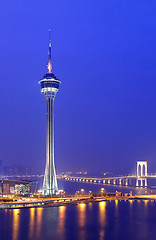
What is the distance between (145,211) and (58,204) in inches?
786

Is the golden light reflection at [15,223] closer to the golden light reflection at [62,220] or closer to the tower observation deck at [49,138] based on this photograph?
the golden light reflection at [62,220]

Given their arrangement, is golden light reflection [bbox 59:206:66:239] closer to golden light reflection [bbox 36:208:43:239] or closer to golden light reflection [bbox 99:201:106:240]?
golden light reflection [bbox 36:208:43:239]

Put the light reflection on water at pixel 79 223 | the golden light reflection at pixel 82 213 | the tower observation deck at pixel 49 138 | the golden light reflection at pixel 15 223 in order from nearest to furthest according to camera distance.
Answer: the golden light reflection at pixel 15 223, the light reflection on water at pixel 79 223, the golden light reflection at pixel 82 213, the tower observation deck at pixel 49 138

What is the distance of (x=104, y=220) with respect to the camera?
59.6 meters

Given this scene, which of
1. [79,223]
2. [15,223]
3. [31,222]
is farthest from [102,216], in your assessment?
[15,223]

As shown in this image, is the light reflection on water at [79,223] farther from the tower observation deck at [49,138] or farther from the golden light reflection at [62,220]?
the tower observation deck at [49,138]

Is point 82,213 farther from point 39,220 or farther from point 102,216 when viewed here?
point 39,220

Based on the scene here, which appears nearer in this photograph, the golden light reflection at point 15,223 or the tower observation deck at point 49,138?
the golden light reflection at point 15,223

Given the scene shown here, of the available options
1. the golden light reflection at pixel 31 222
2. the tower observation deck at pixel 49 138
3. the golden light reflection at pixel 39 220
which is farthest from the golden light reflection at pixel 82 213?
the tower observation deck at pixel 49 138

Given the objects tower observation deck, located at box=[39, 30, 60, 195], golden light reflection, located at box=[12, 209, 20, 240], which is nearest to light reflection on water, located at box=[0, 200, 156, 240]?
golden light reflection, located at box=[12, 209, 20, 240]

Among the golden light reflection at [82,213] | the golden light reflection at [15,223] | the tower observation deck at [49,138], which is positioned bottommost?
the golden light reflection at [82,213]

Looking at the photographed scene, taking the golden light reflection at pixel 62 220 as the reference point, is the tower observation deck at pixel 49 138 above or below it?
above

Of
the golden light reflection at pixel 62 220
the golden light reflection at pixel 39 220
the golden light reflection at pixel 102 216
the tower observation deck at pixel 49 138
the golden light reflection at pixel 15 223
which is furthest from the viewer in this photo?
the tower observation deck at pixel 49 138

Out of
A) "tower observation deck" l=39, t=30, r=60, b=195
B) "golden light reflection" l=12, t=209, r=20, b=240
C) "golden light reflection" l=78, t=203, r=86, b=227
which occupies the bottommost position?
"golden light reflection" l=78, t=203, r=86, b=227
